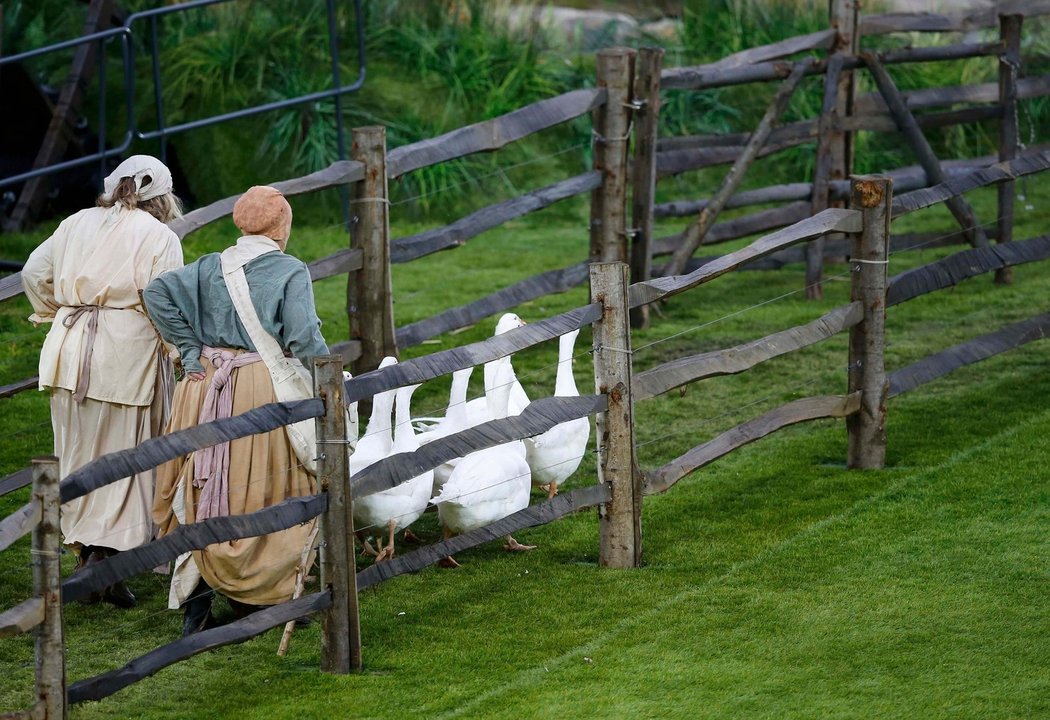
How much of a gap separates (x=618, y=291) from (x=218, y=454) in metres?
1.45

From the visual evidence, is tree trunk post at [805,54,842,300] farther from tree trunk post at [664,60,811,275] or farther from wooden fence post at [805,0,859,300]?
tree trunk post at [664,60,811,275]

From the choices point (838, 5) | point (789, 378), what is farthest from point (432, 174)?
point (789, 378)

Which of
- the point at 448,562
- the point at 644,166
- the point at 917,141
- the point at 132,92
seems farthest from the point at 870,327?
the point at 132,92

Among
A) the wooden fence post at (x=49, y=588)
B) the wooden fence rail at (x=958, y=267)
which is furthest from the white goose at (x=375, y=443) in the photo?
the wooden fence rail at (x=958, y=267)

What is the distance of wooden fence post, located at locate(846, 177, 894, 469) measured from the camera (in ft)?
21.1

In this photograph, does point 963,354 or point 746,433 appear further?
point 963,354

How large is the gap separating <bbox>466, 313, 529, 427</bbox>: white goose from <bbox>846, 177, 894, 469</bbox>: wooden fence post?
4.73 feet

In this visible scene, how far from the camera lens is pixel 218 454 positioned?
16.7 feet

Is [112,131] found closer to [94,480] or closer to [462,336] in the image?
[462,336]

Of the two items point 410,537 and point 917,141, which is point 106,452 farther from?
point 917,141

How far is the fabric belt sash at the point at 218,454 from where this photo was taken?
5.10m

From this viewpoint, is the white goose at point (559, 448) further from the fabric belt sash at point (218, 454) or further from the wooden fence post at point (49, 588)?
the wooden fence post at point (49, 588)

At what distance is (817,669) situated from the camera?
465 cm

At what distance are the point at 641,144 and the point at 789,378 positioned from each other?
1633mm
